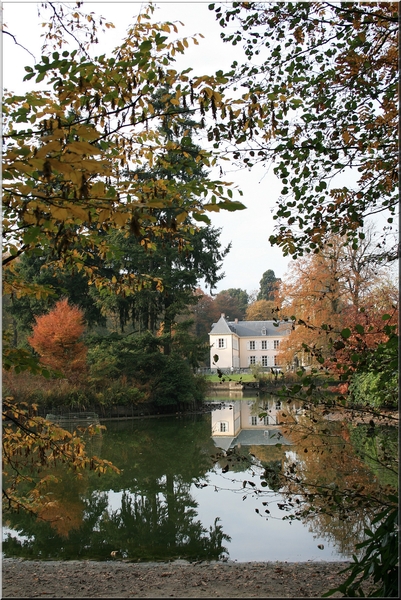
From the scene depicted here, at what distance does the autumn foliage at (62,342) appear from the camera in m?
14.4

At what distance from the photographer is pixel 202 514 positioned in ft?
18.1

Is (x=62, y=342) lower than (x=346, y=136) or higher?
lower

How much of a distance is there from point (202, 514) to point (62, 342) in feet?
32.1

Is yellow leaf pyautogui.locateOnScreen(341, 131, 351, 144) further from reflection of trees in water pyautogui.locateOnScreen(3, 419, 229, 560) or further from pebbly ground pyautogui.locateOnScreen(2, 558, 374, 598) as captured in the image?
reflection of trees in water pyautogui.locateOnScreen(3, 419, 229, 560)

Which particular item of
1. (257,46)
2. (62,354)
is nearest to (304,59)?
(257,46)

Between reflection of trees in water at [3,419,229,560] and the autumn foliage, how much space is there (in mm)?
5652

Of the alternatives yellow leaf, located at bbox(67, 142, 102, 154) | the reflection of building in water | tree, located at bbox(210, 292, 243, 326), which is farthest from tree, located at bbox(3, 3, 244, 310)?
tree, located at bbox(210, 292, 243, 326)

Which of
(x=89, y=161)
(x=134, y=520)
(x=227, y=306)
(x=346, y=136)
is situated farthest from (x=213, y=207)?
(x=227, y=306)

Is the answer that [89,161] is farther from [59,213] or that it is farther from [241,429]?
[241,429]

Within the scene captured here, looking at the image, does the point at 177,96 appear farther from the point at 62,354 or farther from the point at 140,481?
the point at 62,354

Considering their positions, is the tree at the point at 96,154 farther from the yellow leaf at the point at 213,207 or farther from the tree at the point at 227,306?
the tree at the point at 227,306

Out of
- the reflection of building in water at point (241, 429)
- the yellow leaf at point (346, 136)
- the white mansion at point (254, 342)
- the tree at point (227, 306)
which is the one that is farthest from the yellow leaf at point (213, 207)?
the tree at point (227, 306)

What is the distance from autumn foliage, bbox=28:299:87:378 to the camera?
47.2 ft

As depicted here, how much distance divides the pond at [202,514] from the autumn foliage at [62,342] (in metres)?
6.09
